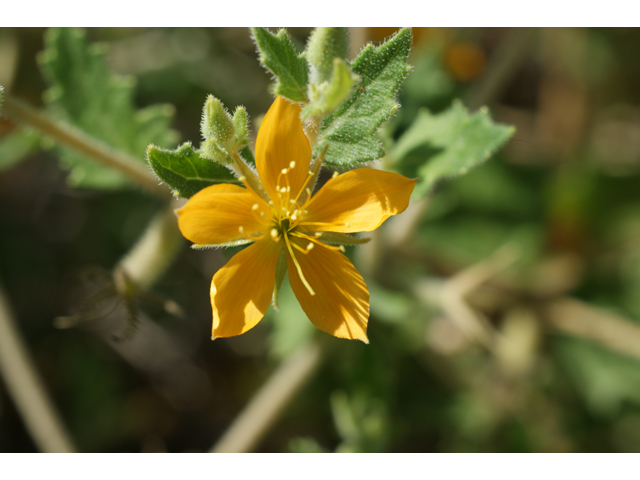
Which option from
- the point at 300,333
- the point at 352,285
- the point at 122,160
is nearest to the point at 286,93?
the point at 352,285

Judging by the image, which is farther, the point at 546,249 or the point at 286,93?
the point at 546,249

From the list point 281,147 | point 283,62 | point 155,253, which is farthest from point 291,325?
point 283,62

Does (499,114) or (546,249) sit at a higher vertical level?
(499,114)

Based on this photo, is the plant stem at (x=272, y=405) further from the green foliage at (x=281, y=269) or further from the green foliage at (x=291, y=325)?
the green foliage at (x=281, y=269)

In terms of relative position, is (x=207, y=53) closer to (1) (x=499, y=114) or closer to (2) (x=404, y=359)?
(1) (x=499, y=114)

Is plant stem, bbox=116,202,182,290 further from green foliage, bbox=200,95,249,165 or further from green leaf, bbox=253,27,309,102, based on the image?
green leaf, bbox=253,27,309,102
